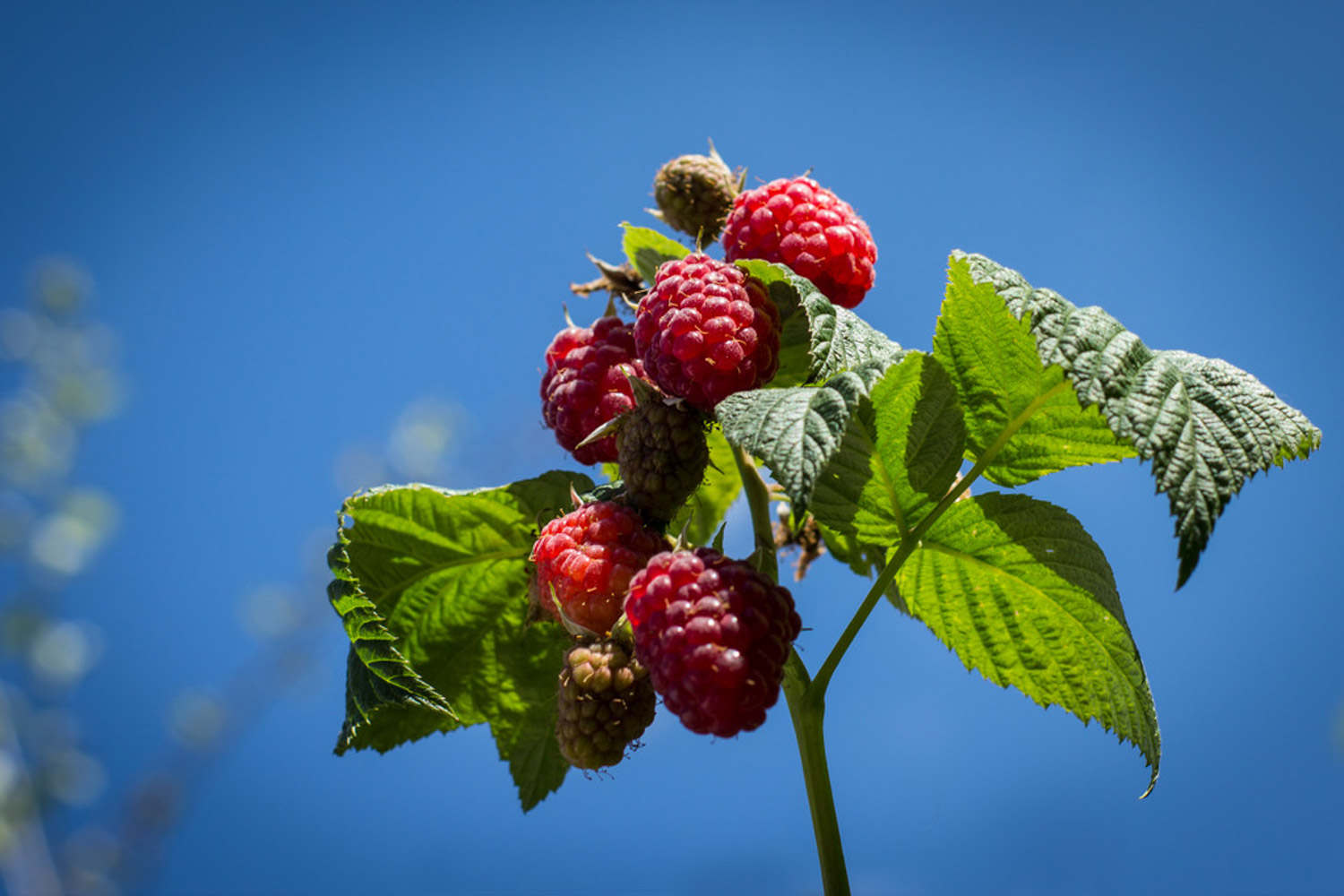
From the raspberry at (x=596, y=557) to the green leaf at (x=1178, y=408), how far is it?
0.39 m

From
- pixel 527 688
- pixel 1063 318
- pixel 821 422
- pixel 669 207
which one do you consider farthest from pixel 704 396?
pixel 527 688

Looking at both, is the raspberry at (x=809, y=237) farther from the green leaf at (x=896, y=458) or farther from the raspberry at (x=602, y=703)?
the raspberry at (x=602, y=703)

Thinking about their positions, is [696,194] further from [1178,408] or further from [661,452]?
[1178,408]

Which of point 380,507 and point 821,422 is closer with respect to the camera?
point 821,422

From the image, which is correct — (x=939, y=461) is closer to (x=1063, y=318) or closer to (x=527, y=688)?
(x=1063, y=318)

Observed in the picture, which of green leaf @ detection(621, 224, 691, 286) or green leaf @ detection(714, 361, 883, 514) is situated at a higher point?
green leaf @ detection(621, 224, 691, 286)

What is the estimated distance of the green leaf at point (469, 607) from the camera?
1.23 meters

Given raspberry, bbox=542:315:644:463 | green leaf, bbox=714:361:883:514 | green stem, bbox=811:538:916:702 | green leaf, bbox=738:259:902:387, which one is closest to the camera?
green leaf, bbox=714:361:883:514

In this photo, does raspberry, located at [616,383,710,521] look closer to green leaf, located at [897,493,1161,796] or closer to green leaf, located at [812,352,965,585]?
green leaf, located at [812,352,965,585]

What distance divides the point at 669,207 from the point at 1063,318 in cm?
54

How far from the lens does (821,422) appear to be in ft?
2.58

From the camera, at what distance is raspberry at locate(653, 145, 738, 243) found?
126cm

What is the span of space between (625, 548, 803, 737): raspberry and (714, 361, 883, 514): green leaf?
11cm

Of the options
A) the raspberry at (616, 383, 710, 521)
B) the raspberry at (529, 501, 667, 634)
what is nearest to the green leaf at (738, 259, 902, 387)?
the raspberry at (616, 383, 710, 521)
